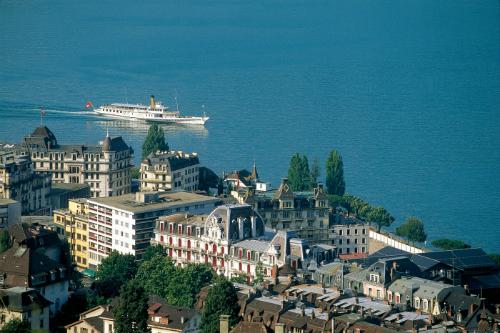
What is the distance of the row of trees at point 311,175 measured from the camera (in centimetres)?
9975

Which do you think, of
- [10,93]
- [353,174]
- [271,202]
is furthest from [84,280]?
[10,93]

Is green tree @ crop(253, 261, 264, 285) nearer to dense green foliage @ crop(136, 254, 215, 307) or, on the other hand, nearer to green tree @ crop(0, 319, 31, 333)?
dense green foliage @ crop(136, 254, 215, 307)

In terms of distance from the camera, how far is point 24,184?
9244 cm

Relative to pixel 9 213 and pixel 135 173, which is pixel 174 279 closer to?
pixel 9 213

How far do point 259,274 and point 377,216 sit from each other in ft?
70.6

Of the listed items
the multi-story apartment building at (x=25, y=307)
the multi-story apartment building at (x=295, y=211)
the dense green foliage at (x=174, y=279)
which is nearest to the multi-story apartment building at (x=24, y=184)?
the multi-story apartment building at (x=295, y=211)

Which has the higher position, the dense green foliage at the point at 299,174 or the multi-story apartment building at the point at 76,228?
the dense green foliage at the point at 299,174

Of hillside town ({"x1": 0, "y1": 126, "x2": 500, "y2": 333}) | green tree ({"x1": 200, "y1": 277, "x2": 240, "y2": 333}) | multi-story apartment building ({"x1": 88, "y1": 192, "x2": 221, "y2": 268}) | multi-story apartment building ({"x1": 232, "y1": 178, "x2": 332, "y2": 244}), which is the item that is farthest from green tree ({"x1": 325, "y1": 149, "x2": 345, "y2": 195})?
green tree ({"x1": 200, "y1": 277, "x2": 240, "y2": 333})

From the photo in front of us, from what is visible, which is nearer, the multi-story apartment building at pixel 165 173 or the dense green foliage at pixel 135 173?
the multi-story apartment building at pixel 165 173

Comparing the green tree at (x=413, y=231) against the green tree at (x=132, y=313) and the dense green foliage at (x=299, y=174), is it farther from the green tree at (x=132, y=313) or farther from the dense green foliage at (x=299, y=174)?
the green tree at (x=132, y=313)

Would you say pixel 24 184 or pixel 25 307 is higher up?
pixel 24 184

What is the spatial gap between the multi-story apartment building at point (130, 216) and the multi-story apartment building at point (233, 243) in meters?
1.25

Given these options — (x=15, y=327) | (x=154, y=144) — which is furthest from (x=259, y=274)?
(x=154, y=144)

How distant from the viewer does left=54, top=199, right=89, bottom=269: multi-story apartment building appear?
87.1 m
